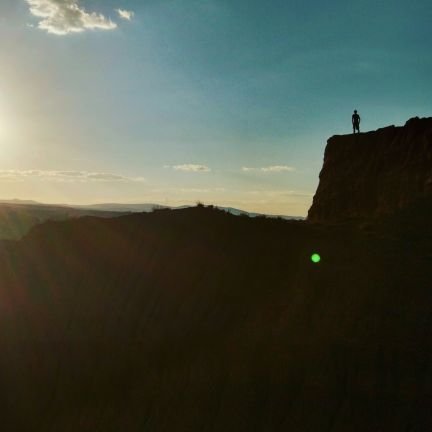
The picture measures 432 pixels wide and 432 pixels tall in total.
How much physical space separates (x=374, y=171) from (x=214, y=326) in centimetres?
1809

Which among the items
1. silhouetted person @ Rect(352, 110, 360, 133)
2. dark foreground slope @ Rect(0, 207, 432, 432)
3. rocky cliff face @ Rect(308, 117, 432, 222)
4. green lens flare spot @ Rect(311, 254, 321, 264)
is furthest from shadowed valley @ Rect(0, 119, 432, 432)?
silhouetted person @ Rect(352, 110, 360, 133)

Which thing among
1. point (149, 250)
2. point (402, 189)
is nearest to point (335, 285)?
point (149, 250)

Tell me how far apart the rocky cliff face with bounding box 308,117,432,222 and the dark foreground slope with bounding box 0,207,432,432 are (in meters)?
10.1

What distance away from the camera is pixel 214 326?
14.4 meters

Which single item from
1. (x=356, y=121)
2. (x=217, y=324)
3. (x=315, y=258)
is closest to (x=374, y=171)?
(x=356, y=121)

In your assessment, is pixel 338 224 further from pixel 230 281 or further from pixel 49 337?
→ pixel 49 337

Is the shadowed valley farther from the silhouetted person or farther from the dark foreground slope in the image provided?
the silhouetted person

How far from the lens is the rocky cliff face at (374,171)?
26.5 metres

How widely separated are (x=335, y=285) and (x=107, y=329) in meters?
6.95

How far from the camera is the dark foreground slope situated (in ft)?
38.6

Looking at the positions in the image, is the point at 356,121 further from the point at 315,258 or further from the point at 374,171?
the point at 315,258

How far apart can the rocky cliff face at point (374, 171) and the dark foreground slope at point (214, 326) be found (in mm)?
10133

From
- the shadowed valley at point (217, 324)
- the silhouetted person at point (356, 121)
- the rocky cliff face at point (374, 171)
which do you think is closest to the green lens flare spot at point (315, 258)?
the shadowed valley at point (217, 324)

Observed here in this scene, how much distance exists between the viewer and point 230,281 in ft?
49.9
